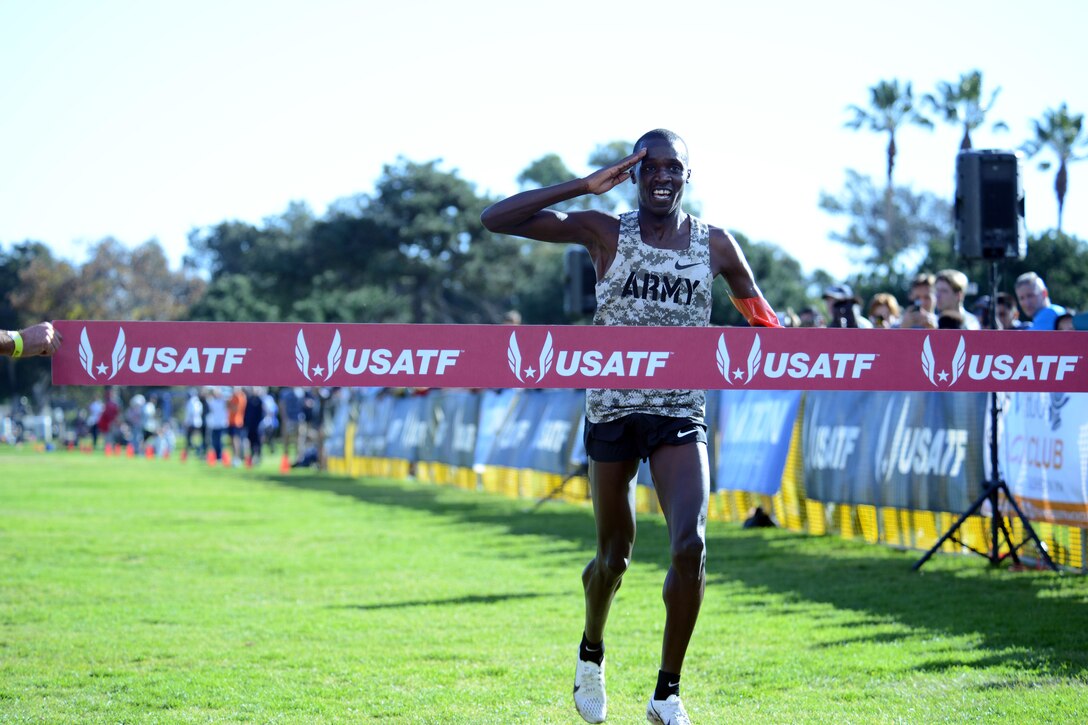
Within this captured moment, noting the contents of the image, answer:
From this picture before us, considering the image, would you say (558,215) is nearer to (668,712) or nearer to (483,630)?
(668,712)

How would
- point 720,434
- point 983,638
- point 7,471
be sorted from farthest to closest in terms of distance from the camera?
point 7,471 < point 720,434 < point 983,638

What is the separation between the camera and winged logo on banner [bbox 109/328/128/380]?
17.2ft

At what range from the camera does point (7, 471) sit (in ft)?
100.0

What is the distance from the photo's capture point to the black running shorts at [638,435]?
564cm

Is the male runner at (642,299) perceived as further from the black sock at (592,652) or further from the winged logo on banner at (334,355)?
the winged logo on banner at (334,355)

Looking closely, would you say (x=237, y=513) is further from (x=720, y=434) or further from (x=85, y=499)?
(x=720, y=434)

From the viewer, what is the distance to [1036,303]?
11758mm

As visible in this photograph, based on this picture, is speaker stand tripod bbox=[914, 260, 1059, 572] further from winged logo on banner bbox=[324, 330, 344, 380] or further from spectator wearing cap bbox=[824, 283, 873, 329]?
winged logo on banner bbox=[324, 330, 344, 380]

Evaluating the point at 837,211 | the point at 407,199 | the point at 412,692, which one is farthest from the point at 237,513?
the point at 837,211

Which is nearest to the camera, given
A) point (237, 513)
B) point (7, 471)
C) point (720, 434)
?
point (720, 434)

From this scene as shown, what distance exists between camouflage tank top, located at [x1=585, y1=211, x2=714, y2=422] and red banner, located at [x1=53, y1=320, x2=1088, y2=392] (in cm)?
24

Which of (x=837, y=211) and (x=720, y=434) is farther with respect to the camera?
(x=837, y=211)

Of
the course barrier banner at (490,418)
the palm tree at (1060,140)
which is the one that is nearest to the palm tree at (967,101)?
the palm tree at (1060,140)

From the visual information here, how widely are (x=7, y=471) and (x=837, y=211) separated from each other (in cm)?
7442
